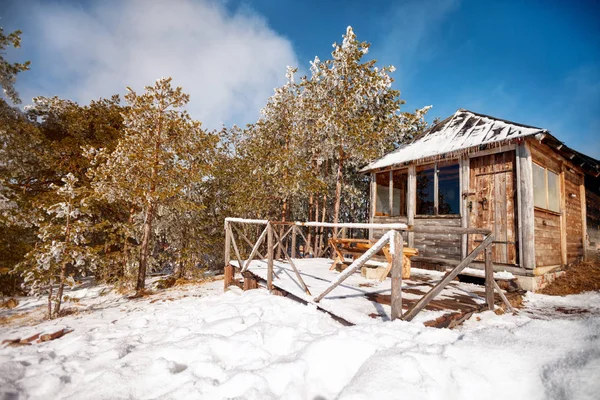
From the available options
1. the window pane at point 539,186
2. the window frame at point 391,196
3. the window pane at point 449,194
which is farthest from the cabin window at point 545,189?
the window frame at point 391,196

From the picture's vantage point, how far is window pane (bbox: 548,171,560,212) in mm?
7723

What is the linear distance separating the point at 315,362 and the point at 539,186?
8.20 m

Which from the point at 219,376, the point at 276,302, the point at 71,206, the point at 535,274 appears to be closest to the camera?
the point at 219,376

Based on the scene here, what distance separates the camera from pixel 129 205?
37.7 feet

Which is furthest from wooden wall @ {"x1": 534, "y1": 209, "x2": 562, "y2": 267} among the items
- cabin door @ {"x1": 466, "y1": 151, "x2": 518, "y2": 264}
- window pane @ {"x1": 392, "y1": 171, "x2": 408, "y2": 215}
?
window pane @ {"x1": 392, "y1": 171, "x2": 408, "y2": 215}

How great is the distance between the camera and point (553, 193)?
7.95 metres

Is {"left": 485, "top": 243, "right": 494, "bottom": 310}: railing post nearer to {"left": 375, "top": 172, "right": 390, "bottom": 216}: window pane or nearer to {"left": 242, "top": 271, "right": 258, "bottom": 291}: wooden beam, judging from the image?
{"left": 242, "top": 271, "right": 258, "bottom": 291}: wooden beam

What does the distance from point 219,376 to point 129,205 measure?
37.1 ft

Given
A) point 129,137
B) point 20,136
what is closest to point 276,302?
point 129,137

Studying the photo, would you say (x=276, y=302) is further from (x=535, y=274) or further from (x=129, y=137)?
(x=129, y=137)

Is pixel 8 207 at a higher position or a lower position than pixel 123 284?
higher

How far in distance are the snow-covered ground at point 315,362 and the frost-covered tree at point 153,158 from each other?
6273 millimetres

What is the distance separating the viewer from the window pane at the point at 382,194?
399 inches

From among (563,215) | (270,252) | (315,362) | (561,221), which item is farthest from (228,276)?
(563,215)
